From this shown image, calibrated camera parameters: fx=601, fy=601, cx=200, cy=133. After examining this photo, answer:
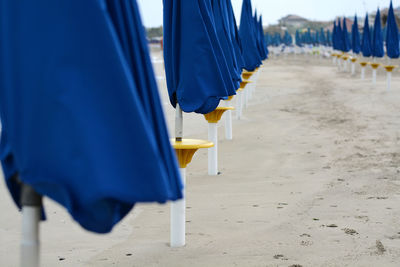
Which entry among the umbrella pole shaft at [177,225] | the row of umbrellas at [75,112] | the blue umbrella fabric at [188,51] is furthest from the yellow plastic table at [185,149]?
the row of umbrellas at [75,112]

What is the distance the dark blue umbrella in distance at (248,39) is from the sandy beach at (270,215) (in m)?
3.91

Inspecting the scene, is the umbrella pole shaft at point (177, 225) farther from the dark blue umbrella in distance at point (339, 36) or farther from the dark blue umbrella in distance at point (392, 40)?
the dark blue umbrella in distance at point (339, 36)

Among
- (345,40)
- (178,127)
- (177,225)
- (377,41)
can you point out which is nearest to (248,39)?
(178,127)

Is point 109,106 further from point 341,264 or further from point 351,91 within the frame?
point 351,91

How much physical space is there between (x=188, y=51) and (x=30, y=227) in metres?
2.84

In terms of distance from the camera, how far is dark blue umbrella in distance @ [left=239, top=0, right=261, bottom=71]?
14.2 metres

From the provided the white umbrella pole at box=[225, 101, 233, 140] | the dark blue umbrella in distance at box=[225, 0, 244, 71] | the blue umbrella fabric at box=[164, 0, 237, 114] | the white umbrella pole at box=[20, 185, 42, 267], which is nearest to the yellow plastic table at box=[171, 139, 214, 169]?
the blue umbrella fabric at box=[164, 0, 237, 114]

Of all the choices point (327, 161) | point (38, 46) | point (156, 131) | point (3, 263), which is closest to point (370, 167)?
point (327, 161)

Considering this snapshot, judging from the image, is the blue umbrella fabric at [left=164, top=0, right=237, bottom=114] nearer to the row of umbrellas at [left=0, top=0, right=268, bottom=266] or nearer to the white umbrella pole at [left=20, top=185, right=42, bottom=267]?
the white umbrella pole at [left=20, top=185, right=42, bottom=267]

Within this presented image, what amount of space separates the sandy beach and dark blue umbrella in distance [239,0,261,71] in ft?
12.8

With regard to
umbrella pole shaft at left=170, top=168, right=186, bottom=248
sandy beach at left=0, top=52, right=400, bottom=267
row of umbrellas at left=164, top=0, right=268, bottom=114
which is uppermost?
row of umbrellas at left=164, top=0, right=268, bottom=114

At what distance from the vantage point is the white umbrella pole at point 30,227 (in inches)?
87.8

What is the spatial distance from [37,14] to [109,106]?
360mm

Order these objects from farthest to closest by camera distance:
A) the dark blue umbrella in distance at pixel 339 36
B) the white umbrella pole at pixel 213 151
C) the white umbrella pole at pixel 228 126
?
1. the dark blue umbrella in distance at pixel 339 36
2. the white umbrella pole at pixel 228 126
3. the white umbrella pole at pixel 213 151
